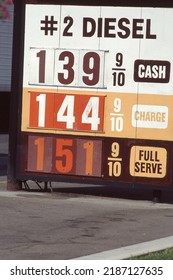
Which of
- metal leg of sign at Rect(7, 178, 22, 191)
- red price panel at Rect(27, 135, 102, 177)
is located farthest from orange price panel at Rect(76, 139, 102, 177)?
metal leg of sign at Rect(7, 178, 22, 191)

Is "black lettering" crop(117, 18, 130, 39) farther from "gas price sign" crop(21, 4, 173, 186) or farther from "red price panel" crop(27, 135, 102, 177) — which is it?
"red price panel" crop(27, 135, 102, 177)

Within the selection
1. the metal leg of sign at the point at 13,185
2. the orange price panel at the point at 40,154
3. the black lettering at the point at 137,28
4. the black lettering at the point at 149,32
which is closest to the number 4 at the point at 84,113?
the orange price panel at the point at 40,154

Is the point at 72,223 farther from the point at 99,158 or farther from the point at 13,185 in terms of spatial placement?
the point at 13,185

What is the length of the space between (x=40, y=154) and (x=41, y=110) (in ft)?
2.29

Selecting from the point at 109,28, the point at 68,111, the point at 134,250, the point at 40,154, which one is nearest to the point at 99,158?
the point at 68,111

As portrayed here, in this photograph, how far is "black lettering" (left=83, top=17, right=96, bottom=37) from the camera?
61.1 feet

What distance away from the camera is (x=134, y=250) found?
517 inches

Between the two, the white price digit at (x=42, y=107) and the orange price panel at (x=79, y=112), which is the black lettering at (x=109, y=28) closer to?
the orange price panel at (x=79, y=112)

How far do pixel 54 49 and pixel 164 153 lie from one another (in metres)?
2.39

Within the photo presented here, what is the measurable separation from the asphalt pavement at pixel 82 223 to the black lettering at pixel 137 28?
2587 mm

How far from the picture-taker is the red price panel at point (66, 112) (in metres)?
18.7

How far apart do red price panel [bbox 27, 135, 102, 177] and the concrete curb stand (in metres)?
4.54
